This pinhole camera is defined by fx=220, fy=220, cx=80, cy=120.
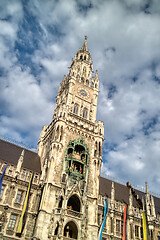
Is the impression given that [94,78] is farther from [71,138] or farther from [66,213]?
[66,213]

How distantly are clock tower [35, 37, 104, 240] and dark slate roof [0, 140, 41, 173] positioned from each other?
1253mm

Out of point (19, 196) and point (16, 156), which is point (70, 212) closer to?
point (19, 196)

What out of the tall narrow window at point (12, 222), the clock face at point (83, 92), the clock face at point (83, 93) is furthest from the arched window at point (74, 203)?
the clock face at point (83, 92)

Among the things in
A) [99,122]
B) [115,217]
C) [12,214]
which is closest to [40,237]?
[12,214]

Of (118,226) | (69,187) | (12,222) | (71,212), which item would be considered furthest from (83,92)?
(12,222)

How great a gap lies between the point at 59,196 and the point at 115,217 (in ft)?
39.6

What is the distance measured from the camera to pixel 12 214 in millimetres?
29188

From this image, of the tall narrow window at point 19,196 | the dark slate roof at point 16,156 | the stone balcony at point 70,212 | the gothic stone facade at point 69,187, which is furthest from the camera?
the dark slate roof at point 16,156

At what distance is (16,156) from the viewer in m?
36.4

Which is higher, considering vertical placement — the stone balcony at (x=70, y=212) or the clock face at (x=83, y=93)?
the clock face at (x=83, y=93)

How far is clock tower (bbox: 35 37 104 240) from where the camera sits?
30.2m

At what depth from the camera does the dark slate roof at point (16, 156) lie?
115 ft

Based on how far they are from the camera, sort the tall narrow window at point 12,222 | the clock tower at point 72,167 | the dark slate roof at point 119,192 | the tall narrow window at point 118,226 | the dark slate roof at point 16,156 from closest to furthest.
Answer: the tall narrow window at point 12,222 → the clock tower at point 72,167 → the dark slate roof at point 16,156 → the tall narrow window at point 118,226 → the dark slate roof at point 119,192

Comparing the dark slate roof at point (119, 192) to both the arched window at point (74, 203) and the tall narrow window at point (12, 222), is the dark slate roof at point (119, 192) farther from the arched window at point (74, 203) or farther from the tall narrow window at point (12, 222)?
the tall narrow window at point (12, 222)
